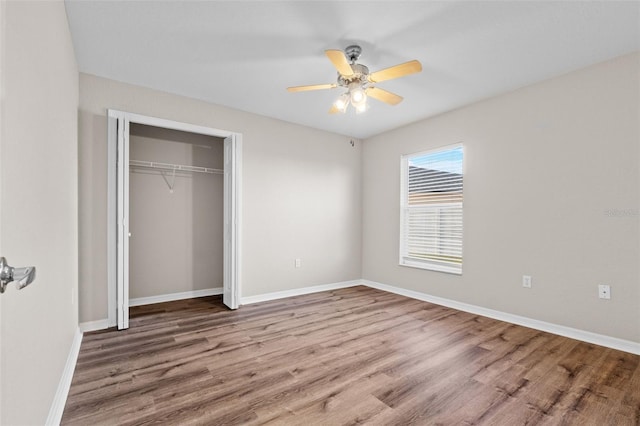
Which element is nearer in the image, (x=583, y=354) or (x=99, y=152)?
(x=583, y=354)

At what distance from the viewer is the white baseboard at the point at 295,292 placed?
4.09 metres

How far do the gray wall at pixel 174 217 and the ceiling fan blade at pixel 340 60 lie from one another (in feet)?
9.21

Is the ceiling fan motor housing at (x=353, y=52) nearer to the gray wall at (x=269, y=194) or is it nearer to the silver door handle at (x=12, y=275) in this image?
the gray wall at (x=269, y=194)

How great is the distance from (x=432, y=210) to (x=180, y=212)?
140 inches

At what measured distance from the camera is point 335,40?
8.21 ft

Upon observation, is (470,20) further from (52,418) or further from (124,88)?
(52,418)

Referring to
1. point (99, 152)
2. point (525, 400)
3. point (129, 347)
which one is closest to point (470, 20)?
point (525, 400)

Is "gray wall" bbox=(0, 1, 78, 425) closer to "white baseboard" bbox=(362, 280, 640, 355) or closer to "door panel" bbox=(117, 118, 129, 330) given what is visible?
"door panel" bbox=(117, 118, 129, 330)

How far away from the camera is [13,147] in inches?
42.7

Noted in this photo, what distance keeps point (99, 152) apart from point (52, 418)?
8.00ft

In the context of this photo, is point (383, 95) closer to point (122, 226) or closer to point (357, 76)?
point (357, 76)

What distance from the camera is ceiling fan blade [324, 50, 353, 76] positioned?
2.13 meters

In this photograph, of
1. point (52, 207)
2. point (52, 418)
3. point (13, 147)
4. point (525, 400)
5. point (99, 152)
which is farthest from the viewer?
point (99, 152)

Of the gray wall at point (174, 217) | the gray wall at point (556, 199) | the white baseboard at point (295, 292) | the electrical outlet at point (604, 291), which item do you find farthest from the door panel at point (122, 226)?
the electrical outlet at point (604, 291)
